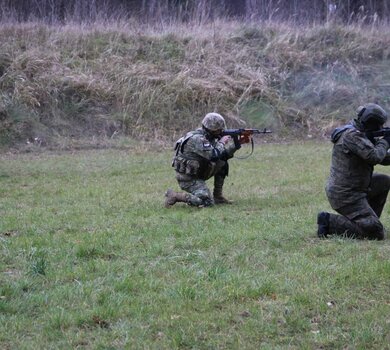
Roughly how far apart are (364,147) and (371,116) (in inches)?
14.7

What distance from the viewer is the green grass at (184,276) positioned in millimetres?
5016

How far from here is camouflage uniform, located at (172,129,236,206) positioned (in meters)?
10.7

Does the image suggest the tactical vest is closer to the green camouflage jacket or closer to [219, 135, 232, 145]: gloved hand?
[219, 135, 232, 145]: gloved hand

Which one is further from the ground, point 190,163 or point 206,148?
point 206,148

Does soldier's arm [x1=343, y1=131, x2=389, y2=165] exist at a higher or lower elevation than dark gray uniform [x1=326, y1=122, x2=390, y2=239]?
higher

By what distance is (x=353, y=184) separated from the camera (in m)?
8.10

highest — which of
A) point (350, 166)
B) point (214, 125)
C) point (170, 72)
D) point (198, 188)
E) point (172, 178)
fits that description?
point (350, 166)

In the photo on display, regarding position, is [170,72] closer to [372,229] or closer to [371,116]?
[371,116]

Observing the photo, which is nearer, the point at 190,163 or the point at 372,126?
the point at 372,126

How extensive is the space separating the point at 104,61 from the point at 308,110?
6492mm

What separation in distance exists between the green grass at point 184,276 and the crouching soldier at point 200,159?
0.24 metres

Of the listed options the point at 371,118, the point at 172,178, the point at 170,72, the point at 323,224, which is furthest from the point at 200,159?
the point at 170,72

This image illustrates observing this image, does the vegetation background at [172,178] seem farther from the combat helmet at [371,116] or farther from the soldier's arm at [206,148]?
the combat helmet at [371,116]

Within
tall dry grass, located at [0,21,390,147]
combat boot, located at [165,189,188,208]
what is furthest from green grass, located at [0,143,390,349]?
tall dry grass, located at [0,21,390,147]
